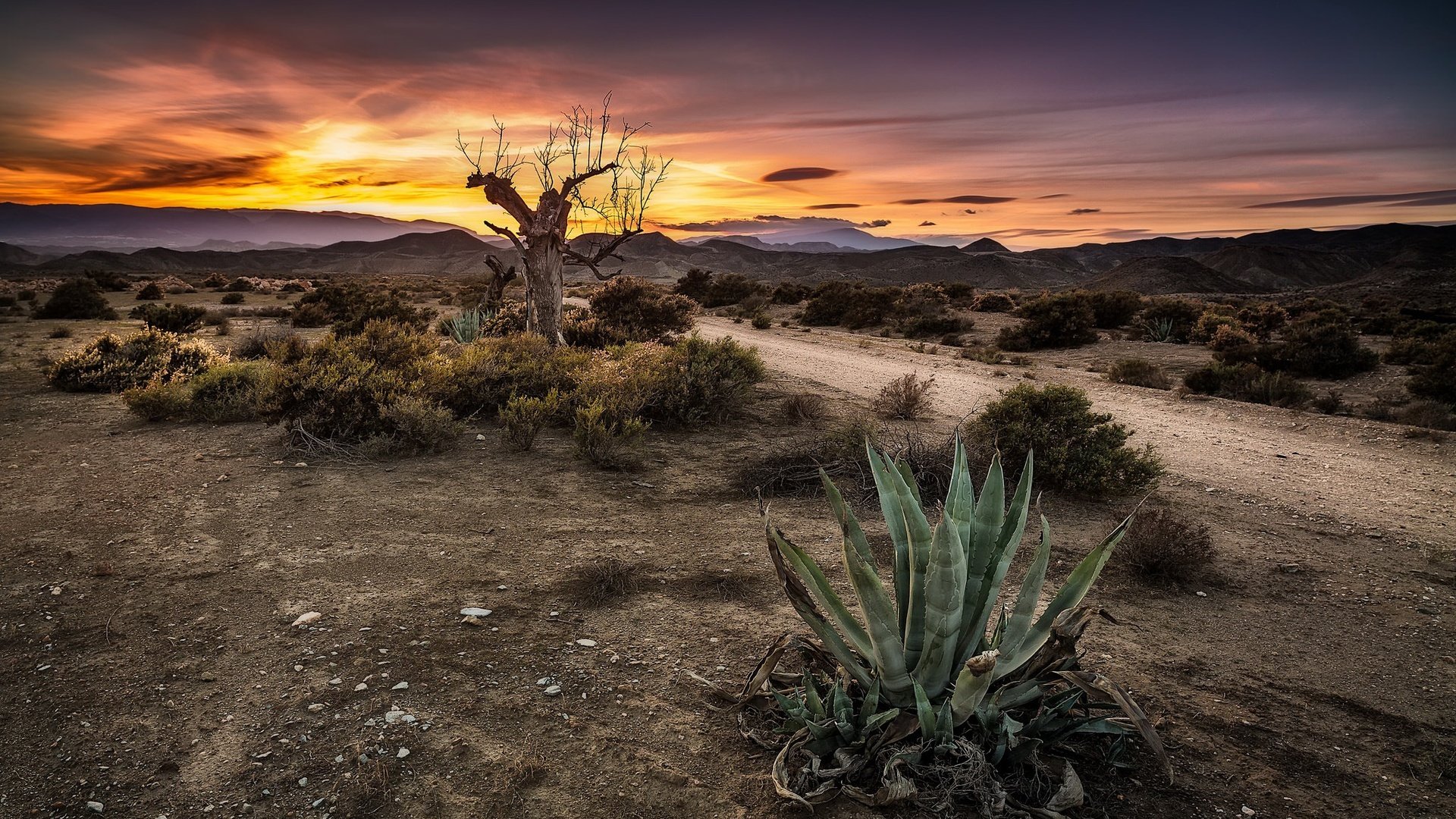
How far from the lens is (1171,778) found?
275cm

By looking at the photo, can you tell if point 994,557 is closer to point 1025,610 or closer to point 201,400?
point 1025,610

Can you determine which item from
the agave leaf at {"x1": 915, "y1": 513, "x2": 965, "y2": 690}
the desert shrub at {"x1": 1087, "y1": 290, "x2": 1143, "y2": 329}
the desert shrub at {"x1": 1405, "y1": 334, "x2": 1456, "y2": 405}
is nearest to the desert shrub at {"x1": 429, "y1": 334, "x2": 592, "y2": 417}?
the agave leaf at {"x1": 915, "y1": 513, "x2": 965, "y2": 690}

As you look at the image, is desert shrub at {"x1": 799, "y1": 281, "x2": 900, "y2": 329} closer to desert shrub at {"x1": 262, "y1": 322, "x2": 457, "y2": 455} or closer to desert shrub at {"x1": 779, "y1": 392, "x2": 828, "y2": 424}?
desert shrub at {"x1": 779, "y1": 392, "x2": 828, "y2": 424}

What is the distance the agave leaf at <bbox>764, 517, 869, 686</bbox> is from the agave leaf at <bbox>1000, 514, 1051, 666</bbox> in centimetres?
61

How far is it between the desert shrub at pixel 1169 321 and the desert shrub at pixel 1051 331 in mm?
1923

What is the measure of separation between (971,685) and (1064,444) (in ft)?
17.1

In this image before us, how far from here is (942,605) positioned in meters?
2.74

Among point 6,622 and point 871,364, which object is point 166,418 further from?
point 871,364

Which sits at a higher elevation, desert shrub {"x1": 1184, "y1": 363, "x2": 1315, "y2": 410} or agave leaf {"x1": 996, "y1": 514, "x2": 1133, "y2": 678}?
agave leaf {"x1": 996, "y1": 514, "x2": 1133, "y2": 678}

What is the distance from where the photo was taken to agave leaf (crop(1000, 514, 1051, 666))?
2.84 m

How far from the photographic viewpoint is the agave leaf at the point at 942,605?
2.70 metres

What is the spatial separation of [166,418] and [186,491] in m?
3.69

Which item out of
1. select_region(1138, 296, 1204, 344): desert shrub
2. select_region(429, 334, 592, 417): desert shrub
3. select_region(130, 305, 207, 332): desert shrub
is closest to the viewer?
select_region(429, 334, 592, 417): desert shrub

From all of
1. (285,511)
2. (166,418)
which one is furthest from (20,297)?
(285,511)
